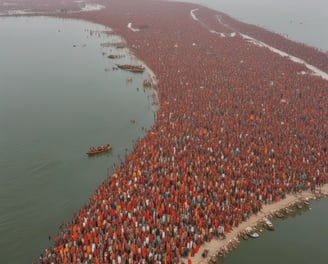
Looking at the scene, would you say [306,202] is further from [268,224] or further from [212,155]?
[212,155]

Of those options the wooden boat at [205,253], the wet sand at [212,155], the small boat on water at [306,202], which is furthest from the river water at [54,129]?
the small boat on water at [306,202]

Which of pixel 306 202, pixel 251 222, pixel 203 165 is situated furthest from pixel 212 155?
pixel 306 202

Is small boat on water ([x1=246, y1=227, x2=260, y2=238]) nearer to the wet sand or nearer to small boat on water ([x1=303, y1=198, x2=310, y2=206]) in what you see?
the wet sand

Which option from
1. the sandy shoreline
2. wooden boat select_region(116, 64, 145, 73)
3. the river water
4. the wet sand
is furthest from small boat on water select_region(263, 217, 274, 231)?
wooden boat select_region(116, 64, 145, 73)

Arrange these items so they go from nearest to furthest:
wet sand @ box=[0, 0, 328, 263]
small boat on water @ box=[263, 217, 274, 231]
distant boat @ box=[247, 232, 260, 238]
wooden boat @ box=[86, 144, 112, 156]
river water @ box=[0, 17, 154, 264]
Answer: wet sand @ box=[0, 0, 328, 263] → distant boat @ box=[247, 232, 260, 238] → small boat on water @ box=[263, 217, 274, 231] → river water @ box=[0, 17, 154, 264] → wooden boat @ box=[86, 144, 112, 156]

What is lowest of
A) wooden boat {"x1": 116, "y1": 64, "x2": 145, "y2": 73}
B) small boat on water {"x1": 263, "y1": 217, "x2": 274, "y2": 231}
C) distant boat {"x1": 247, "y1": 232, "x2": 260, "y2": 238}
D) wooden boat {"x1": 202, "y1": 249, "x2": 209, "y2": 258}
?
wooden boat {"x1": 202, "y1": 249, "x2": 209, "y2": 258}

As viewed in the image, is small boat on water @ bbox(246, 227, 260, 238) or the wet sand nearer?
the wet sand

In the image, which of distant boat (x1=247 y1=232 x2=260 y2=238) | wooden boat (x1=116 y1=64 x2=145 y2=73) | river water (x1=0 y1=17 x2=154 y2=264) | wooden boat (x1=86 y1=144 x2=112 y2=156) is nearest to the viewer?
distant boat (x1=247 y1=232 x2=260 y2=238)
